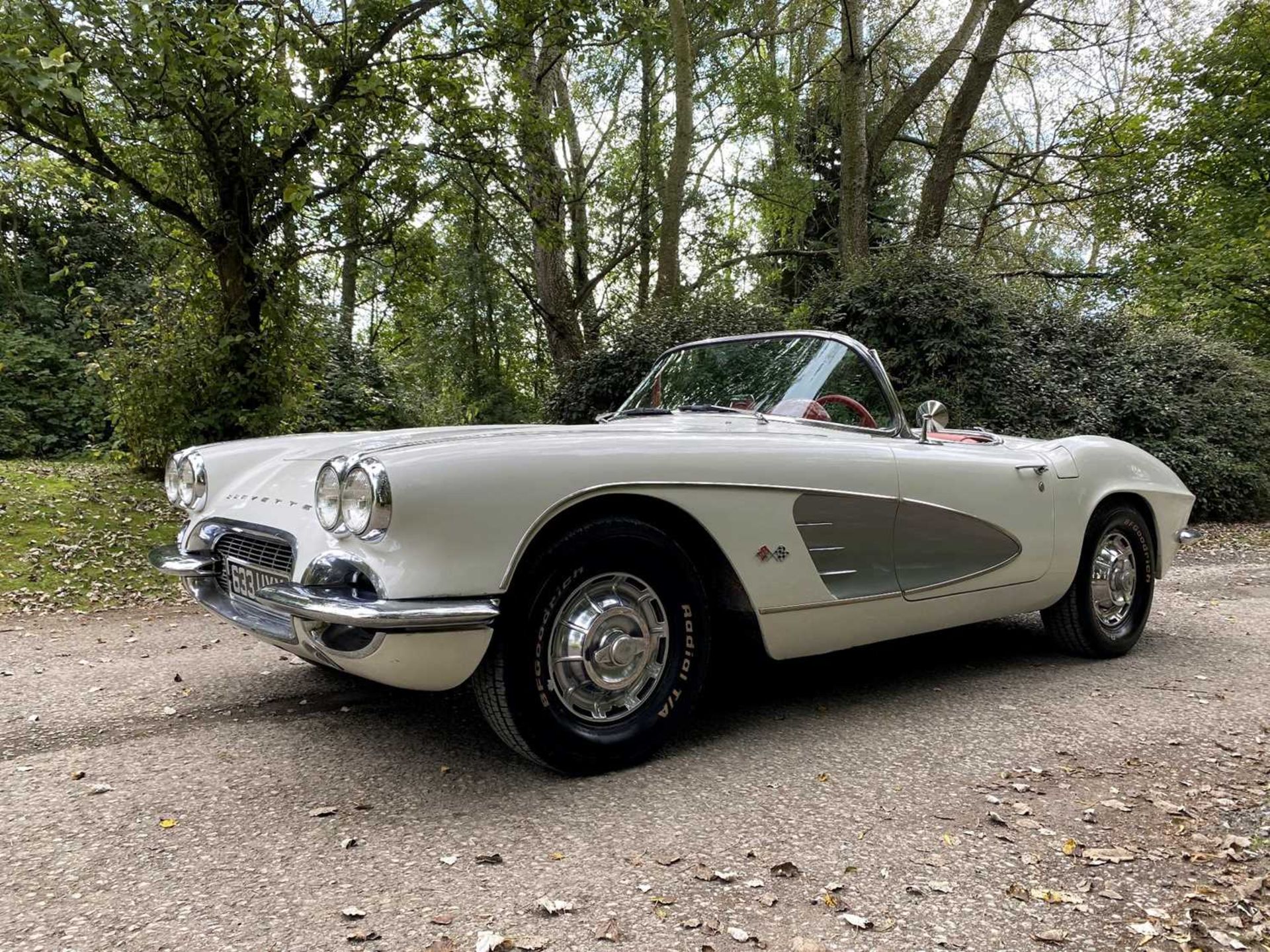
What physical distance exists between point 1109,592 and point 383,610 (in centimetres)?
368

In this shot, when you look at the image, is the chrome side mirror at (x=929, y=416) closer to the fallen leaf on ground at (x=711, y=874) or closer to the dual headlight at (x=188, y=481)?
the fallen leaf on ground at (x=711, y=874)

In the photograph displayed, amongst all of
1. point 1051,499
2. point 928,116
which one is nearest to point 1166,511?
point 1051,499

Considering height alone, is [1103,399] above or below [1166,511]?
above

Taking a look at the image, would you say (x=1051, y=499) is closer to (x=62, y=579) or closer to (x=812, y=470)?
(x=812, y=470)

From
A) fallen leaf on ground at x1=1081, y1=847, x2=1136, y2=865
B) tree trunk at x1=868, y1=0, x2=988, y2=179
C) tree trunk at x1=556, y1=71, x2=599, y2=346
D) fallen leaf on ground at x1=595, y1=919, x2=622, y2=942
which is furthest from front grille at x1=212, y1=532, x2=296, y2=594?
tree trunk at x1=868, y1=0, x2=988, y2=179

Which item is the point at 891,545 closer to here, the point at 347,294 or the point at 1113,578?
the point at 1113,578

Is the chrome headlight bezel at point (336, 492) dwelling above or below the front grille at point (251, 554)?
above

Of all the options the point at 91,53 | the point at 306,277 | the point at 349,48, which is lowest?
the point at 306,277

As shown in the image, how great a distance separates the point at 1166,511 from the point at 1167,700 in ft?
4.42

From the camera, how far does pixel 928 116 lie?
682 inches

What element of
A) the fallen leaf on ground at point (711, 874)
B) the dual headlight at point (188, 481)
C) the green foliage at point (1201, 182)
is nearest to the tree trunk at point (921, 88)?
the green foliage at point (1201, 182)

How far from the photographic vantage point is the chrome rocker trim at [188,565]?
310 cm

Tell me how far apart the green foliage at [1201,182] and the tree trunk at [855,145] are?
13.7ft

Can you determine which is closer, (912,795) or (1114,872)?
(1114,872)
